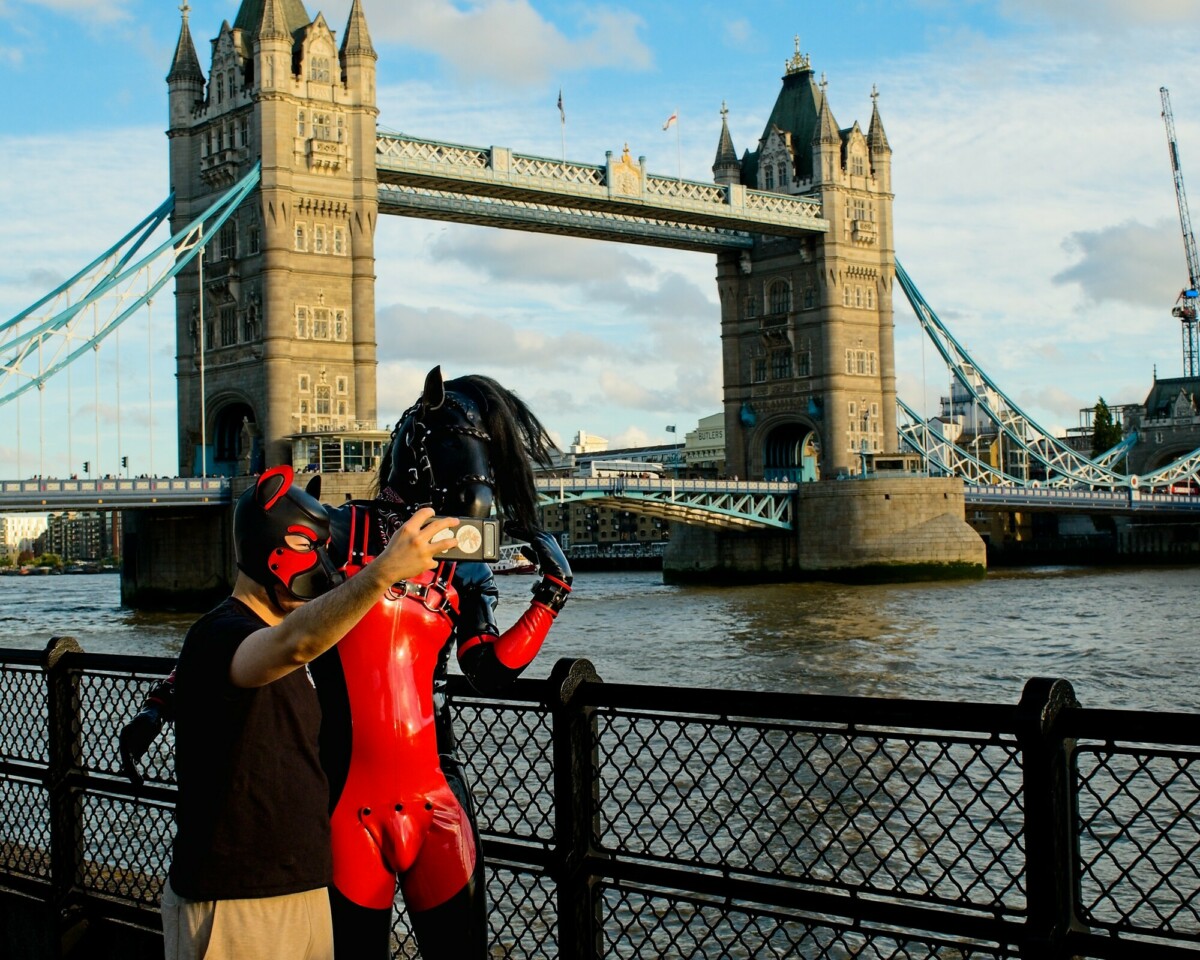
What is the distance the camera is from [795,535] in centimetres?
5344

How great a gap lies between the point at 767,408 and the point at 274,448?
2357 centimetres

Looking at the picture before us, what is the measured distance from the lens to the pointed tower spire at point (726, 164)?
206ft

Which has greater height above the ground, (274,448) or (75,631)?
(274,448)

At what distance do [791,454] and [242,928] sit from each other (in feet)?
195

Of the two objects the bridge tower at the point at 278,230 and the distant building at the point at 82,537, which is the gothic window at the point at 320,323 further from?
the distant building at the point at 82,537

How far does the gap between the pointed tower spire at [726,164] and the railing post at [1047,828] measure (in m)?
60.5

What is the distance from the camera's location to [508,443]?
4.37m

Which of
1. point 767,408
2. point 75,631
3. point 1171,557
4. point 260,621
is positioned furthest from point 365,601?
point 1171,557

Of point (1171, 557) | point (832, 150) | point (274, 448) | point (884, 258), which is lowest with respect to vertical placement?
point (1171, 557)

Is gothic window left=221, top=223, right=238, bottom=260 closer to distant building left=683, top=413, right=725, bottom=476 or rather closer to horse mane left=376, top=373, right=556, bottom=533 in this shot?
horse mane left=376, top=373, right=556, bottom=533

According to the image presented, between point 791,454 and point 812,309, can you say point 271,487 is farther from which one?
point 791,454

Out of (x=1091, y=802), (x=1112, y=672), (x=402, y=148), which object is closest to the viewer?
(x=1091, y=802)

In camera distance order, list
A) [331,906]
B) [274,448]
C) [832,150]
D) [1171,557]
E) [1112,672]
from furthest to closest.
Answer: [1171,557] → [832,150] → [274,448] → [1112,672] → [331,906]

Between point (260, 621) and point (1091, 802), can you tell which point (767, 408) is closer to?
point (1091, 802)
